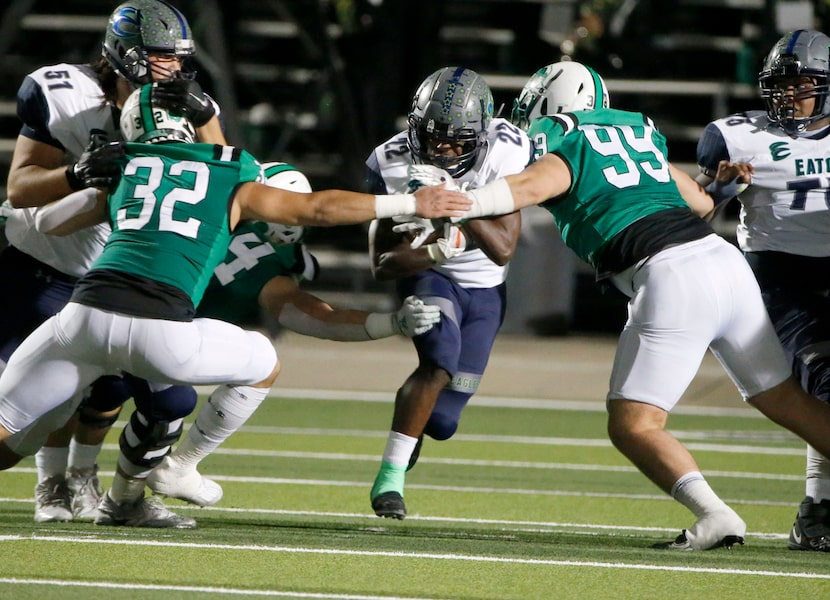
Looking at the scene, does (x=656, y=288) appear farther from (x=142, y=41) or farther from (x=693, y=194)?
(x=142, y=41)

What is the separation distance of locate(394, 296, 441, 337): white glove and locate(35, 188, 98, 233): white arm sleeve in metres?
1.06

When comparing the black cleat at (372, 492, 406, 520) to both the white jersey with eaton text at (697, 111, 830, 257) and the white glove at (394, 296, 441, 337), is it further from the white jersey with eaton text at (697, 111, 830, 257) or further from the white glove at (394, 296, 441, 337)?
the white jersey with eaton text at (697, 111, 830, 257)

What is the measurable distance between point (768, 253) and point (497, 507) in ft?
5.18

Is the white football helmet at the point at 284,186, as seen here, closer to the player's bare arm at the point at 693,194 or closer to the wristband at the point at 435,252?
the wristband at the point at 435,252

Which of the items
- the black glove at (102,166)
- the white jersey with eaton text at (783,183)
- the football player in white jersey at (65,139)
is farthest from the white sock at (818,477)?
the black glove at (102,166)

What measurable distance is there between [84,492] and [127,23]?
1.74 meters

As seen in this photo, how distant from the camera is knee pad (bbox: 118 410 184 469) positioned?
451 cm

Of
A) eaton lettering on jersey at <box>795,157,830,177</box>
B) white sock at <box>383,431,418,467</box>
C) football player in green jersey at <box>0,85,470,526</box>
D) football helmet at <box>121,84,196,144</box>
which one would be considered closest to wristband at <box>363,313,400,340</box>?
football player in green jersey at <box>0,85,470,526</box>

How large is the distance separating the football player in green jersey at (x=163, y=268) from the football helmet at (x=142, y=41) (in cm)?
42

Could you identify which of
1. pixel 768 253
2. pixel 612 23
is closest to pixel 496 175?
pixel 768 253

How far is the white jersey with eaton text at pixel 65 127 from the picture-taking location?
15.6 ft

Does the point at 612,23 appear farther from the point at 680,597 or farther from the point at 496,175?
the point at 680,597

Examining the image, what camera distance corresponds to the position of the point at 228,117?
38.7ft

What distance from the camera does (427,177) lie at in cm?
435
